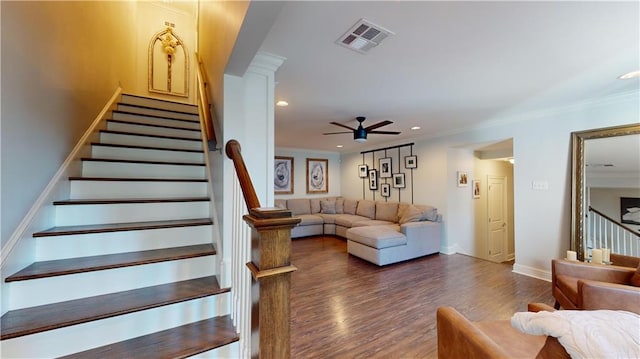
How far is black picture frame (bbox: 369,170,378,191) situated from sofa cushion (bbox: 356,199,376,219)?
1.33 feet

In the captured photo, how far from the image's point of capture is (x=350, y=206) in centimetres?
697

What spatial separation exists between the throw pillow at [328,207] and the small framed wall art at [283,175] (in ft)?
3.20

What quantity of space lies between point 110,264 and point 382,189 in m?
5.70

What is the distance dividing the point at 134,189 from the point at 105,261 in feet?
2.42

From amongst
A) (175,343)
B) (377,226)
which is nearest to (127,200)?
(175,343)

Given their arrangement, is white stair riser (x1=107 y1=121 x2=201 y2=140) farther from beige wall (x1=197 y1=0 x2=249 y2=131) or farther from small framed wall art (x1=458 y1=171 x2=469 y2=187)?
small framed wall art (x1=458 y1=171 x2=469 y2=187)

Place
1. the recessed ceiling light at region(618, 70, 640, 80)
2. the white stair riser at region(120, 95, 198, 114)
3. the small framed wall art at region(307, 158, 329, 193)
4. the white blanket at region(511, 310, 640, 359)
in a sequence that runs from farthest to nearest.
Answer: the small framed wall art at region(307, 158, 329, 193), the white stair riser at region(120, 95, 198, 114), the recessed ceiling light at region(618, 70, 640, 80), the white blanket at region(511, 310, 640, 359)

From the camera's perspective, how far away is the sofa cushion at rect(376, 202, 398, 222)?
5.65 m

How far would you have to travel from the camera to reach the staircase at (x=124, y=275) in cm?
125

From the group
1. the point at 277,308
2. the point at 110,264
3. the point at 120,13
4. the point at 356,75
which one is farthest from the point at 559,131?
the point at 120,13

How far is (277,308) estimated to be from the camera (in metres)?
1.02

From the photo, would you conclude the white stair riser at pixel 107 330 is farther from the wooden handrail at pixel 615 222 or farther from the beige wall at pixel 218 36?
the wooden handrail at pixel 615 222

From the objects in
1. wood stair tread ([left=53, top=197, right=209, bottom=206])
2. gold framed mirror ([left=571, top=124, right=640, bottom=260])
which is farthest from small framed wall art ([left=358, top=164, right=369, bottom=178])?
wood stair tread ([left=53, top=197, right=209, bottom=206])

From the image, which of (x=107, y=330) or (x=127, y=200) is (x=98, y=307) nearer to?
(x=107, y=330)
